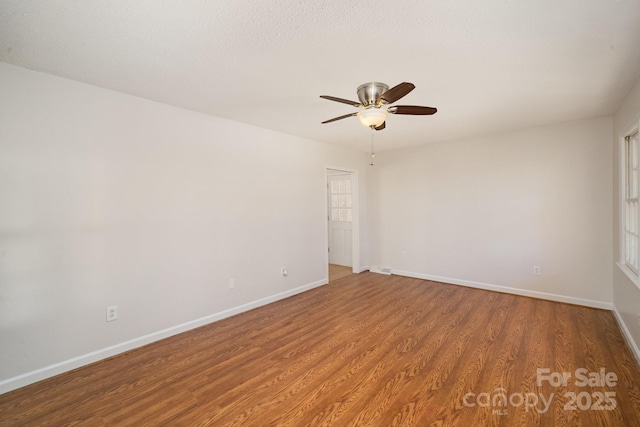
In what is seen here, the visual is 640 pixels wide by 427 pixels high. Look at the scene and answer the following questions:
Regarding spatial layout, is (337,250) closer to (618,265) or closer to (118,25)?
(618,265)

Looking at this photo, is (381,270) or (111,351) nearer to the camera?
(111,351)

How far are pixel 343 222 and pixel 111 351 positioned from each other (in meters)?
4.35

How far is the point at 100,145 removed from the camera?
97.5 inches

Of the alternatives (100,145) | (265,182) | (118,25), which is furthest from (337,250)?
(118,25)

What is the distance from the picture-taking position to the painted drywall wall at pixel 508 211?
3.55 metres

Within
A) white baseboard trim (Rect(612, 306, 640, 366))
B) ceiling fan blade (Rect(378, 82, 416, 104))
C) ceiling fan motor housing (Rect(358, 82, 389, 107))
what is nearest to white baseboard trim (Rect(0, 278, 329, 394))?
ceiling fan motor housing (Rect(358, 82, 389, 107))

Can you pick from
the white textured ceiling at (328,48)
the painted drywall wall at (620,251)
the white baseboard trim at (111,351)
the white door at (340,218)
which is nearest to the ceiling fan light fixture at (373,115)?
the white textured ceiling at (328,48)

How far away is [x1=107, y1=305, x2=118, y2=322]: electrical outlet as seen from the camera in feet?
8.26

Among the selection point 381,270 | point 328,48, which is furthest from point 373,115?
point 381,270

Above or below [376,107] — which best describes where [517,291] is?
below

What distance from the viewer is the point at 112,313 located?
254cm

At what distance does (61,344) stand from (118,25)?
2.43 meters

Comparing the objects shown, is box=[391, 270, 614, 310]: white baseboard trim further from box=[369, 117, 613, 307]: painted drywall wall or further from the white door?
the white door

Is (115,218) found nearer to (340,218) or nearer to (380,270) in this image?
(340,218)
